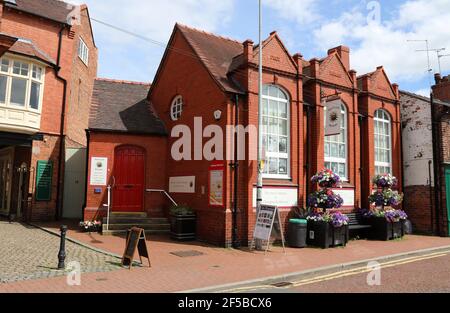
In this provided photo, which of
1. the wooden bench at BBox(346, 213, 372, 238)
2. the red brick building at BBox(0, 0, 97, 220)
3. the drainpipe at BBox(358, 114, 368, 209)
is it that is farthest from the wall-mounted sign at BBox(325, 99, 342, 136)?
the red brick building at BBox(0, 0, 97, 220)

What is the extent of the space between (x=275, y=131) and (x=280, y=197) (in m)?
2.33

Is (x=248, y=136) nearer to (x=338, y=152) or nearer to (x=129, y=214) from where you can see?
(x=338, y=152)

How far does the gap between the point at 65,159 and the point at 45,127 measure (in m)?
1.78

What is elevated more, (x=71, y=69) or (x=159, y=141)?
(x=71, y=69)

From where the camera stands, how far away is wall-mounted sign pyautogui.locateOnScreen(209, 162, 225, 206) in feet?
39.3

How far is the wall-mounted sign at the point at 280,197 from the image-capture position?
12.4 meters

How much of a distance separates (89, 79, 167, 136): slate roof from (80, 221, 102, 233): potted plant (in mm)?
3530

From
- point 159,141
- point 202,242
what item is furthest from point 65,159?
point 202,242

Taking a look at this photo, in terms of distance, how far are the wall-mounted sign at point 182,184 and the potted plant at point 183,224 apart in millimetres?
951

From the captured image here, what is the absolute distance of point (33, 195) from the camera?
16859mm

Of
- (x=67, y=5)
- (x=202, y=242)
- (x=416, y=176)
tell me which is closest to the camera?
(x=202, y=242)

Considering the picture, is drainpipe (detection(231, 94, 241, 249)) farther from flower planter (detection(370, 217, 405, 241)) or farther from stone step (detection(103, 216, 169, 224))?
flower planter (detection(370, 217, 405, 241))

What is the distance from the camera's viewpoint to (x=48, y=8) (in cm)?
1953
